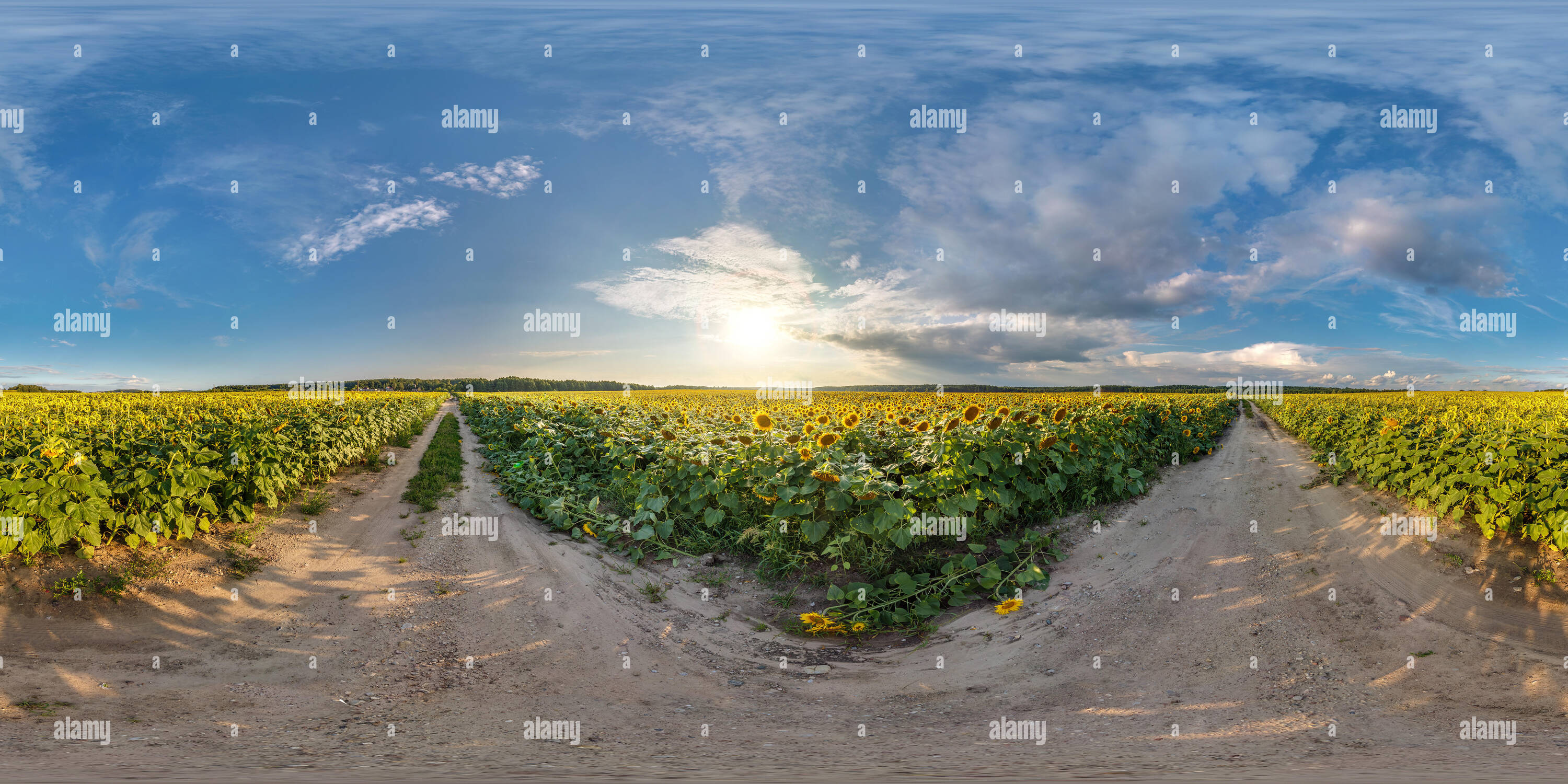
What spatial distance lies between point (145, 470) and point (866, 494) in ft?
27.0

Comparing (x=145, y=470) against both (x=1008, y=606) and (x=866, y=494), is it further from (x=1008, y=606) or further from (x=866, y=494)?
(x=1008, y=606)

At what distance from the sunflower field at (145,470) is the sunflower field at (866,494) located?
3643mm

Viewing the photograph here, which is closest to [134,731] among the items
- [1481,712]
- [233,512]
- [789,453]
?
[233,512]

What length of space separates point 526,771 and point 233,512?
7.15m

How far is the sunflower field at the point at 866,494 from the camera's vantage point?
7.53 meters

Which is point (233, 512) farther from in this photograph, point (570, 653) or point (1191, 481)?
point (1191, 481)

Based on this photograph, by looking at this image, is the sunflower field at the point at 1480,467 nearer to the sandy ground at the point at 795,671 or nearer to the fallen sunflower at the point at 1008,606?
the sandy ground at the point at 795,671

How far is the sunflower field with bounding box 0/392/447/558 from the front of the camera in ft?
22.6

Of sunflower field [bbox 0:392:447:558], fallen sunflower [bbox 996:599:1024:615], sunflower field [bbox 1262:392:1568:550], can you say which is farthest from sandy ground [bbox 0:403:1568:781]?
sunflower field [bbox 0:392:447:558]

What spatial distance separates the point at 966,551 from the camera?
8.30 m

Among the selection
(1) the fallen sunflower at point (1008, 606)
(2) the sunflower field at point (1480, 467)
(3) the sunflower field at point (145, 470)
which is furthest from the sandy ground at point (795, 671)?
(3) the sunflower field at point (145, 470)

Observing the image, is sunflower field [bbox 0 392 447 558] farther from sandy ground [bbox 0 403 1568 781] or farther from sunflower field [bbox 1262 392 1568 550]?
sunflower field [bbox 1262 392 1568 550]

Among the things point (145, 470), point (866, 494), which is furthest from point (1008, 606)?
point (145, 470)

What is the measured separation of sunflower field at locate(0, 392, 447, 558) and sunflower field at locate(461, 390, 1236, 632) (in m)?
3.64
